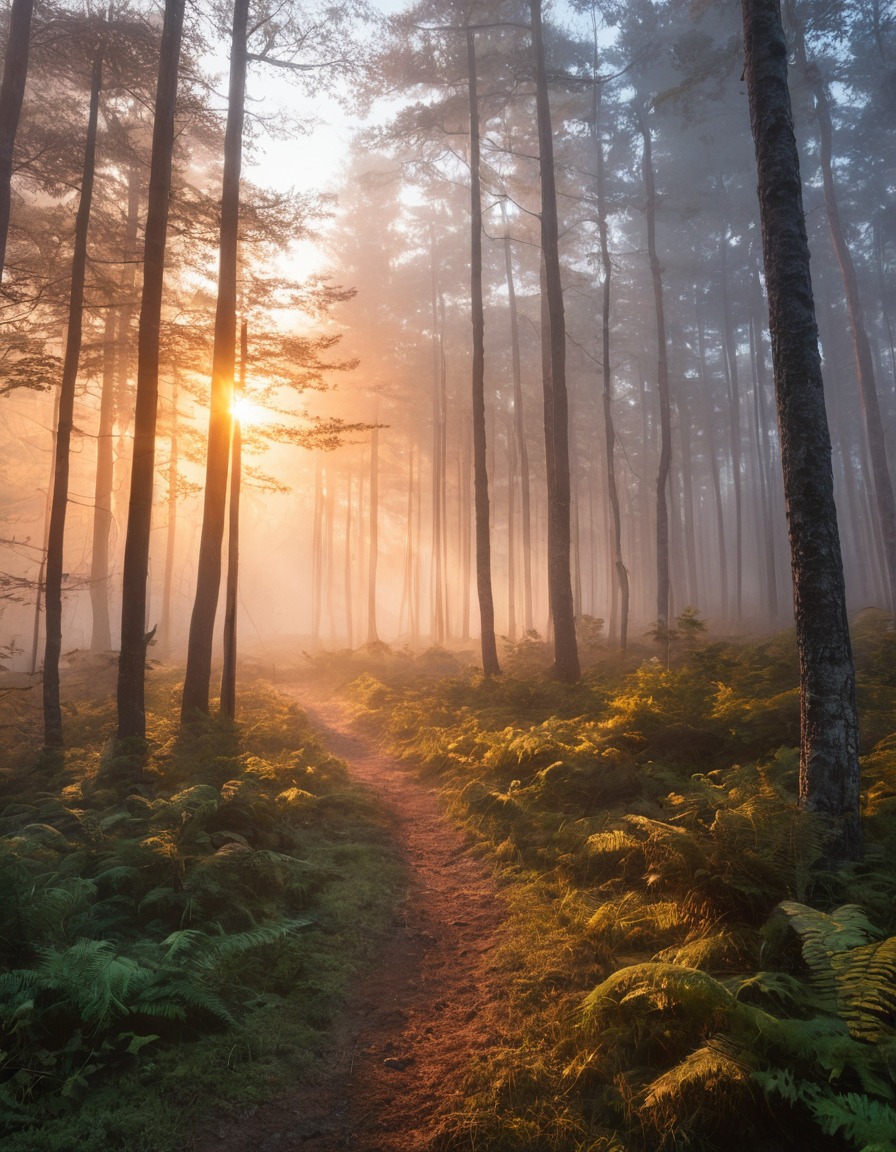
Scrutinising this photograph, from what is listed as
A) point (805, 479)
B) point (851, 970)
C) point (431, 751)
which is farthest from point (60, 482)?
point (851, 970)

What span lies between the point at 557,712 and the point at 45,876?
27.7 feet

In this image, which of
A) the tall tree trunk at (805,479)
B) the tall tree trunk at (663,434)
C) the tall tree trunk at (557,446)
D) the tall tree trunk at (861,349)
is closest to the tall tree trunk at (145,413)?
the tall tree trunk at (557,446)

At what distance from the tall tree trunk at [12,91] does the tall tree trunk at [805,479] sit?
11714 mm

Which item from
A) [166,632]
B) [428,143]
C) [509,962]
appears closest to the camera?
[509,962]

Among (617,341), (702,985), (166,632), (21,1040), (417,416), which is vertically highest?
(617,341)

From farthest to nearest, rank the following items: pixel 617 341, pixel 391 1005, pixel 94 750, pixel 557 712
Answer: pixel 617 341 < pixel 557 712 < pixel 94 750 < pixel 391 1005

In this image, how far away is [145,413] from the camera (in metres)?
10.3

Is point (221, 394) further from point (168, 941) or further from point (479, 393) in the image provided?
point (168, 941)

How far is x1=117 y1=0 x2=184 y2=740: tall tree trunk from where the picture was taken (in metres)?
10.1

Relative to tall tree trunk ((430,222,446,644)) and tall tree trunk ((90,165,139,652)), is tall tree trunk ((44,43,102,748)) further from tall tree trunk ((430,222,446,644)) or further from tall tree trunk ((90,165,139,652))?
tall tree trunk ((430,222,446,644))

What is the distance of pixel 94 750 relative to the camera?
35.1ft

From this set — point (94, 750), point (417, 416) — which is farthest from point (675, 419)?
point (94, 750)

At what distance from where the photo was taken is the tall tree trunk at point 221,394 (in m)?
12.3

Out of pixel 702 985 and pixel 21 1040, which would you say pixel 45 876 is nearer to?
pixel 21 1040
